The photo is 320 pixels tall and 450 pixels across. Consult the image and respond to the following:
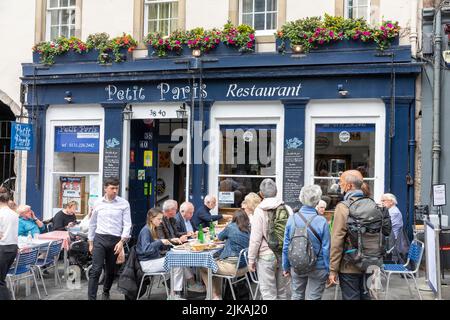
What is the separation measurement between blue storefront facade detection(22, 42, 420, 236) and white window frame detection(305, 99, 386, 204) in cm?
2

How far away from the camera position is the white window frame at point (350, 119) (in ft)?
35.4

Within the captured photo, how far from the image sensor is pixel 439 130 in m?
10.5

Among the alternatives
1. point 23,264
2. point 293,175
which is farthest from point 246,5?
point 23,264

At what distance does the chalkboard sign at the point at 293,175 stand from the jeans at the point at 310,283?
4.86 metres

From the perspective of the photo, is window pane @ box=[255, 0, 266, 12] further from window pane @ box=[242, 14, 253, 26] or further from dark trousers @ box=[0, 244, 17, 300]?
dark trousers @ box=[0, 244, 17, 300]

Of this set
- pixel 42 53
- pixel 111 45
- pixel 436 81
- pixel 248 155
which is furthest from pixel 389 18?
pixel 42 53

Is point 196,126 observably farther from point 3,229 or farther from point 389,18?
point 3,229

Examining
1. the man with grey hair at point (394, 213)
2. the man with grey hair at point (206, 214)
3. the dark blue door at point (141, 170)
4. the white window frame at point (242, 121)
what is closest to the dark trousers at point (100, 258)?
the man with grey hair at point (206, 214)

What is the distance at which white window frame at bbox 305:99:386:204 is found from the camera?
1080 cm

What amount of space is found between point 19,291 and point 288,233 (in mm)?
4974

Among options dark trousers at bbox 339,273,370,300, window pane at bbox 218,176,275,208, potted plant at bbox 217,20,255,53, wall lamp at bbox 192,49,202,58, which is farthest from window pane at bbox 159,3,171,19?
dark trousers at bbox 339,273,370,300

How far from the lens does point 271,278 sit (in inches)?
276

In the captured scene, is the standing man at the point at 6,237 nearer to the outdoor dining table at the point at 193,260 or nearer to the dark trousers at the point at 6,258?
the dark trousers at the point at 6,258

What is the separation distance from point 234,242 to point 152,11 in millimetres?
6828
